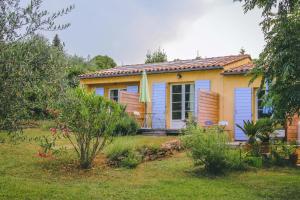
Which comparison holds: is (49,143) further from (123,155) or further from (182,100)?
(182,100)

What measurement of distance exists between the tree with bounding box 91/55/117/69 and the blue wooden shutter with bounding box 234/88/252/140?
21825 mm

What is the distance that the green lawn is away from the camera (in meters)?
9.23

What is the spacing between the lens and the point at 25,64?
582 centimetres

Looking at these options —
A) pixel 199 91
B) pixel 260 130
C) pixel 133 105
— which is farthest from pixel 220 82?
pixel 260 130

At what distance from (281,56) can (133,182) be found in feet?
14.3

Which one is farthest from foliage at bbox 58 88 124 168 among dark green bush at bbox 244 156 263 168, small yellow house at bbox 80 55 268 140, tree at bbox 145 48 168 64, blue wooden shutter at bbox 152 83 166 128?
tree at bbox 145 48 168 64

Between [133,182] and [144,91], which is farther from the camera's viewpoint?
[144,91]

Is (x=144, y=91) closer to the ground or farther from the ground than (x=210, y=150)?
farther from the ground

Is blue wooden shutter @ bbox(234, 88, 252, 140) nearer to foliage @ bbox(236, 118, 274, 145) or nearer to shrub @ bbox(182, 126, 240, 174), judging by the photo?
foliage @ bbox(236, 118, 274, 145)

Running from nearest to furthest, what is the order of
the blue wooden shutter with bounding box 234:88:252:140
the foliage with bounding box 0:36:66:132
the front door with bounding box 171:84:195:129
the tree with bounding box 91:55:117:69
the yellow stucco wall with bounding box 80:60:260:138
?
1. the foliage with bounding box 0:36:66:132
2. the blue wooden shutter with bounding box 234:88:252:140
3. the yellow stucco wall with bounding box 80:60:260:138
4. the front door with bounding box 171:84:195:129
5. the tree with bounding box 91:55:117:69

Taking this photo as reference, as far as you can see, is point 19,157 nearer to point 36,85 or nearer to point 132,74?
point 36,85

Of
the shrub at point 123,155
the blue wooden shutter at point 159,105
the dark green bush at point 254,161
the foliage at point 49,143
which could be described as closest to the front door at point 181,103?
the blue wooden shutter at point 159,105

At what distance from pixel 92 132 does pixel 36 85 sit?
5.65 meters

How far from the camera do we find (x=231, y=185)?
1053cm
